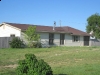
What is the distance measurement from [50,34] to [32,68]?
2643 cm

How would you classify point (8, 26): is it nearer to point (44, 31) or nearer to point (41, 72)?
point (44, 31)

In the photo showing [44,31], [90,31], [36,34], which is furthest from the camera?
[90,31]

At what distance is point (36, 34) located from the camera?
28.8m

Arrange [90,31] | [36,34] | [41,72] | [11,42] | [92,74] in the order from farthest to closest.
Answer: [90,31]
[36,34]
[11,42]
[92,74]
[41,72]

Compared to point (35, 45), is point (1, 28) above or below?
above

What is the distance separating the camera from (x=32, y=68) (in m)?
6.65

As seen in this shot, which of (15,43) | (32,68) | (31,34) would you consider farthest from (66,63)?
(31,34)

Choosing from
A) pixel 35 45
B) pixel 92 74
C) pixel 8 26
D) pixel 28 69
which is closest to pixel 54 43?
pixel 35 45

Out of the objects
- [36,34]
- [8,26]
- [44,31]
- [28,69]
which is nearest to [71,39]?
[44,31]

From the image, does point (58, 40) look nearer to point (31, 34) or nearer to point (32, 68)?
point (31, 34)

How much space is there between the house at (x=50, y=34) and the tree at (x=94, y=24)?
6344 mm

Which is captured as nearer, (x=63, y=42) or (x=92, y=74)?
(x=92, y=74)

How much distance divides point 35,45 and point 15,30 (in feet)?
12.2

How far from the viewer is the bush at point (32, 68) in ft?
21.4
